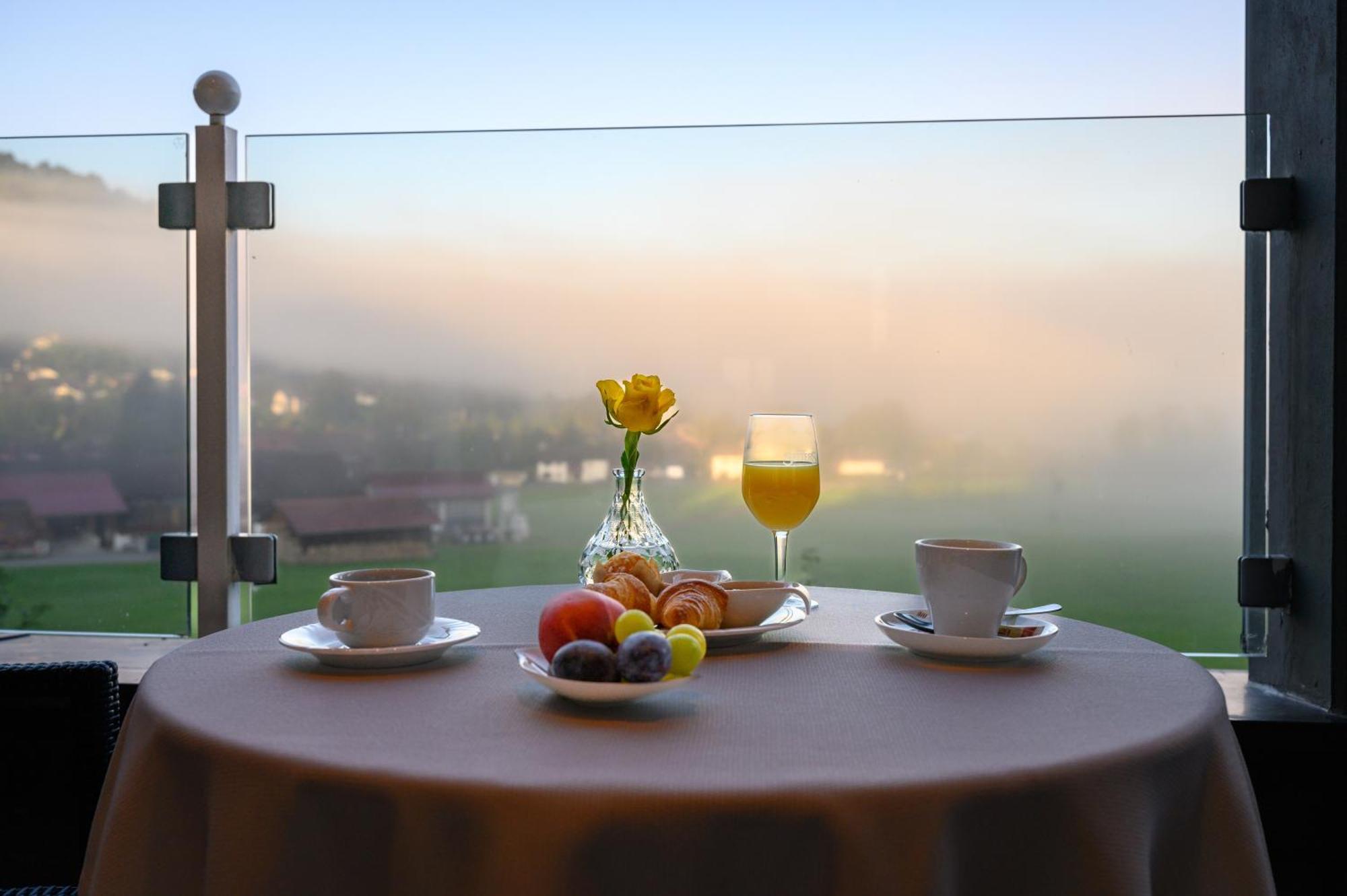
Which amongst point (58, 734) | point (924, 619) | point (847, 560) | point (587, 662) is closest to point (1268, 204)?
point (847, 560)

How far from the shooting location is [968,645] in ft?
3.62

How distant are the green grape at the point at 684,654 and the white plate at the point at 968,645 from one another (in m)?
0.27

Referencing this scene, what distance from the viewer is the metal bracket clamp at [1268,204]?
2252mm

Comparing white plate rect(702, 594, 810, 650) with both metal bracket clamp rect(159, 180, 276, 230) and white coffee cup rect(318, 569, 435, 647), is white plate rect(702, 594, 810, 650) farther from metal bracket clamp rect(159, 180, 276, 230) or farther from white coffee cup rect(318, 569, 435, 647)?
metal bracket clamp rect(159, 180, 276, 230)

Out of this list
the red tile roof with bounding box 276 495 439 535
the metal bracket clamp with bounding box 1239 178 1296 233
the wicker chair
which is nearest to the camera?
the wicker chair

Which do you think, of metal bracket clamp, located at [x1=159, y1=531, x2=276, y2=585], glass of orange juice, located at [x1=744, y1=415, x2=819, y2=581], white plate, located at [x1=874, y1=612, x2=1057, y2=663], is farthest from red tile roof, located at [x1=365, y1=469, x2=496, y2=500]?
white plate, located at [x1=874, y1=612, x2=1057, y2=663]

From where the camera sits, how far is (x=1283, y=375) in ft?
7.40

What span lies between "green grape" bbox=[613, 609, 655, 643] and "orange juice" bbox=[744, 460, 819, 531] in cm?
64

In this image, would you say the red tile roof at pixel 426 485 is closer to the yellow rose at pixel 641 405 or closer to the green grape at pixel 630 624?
the yellow rose at pixel 641 405

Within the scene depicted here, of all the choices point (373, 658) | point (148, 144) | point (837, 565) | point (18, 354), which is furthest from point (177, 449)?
point (373, 658)

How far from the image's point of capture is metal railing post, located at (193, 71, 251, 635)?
8.13ft

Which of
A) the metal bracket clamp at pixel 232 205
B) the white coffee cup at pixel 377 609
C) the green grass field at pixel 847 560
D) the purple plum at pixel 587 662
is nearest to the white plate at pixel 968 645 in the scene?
the purple plum at pixel 587 662

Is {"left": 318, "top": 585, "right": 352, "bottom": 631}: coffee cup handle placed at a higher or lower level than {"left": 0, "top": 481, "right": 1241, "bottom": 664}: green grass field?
higher

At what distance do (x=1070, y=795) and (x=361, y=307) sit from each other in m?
2.25
